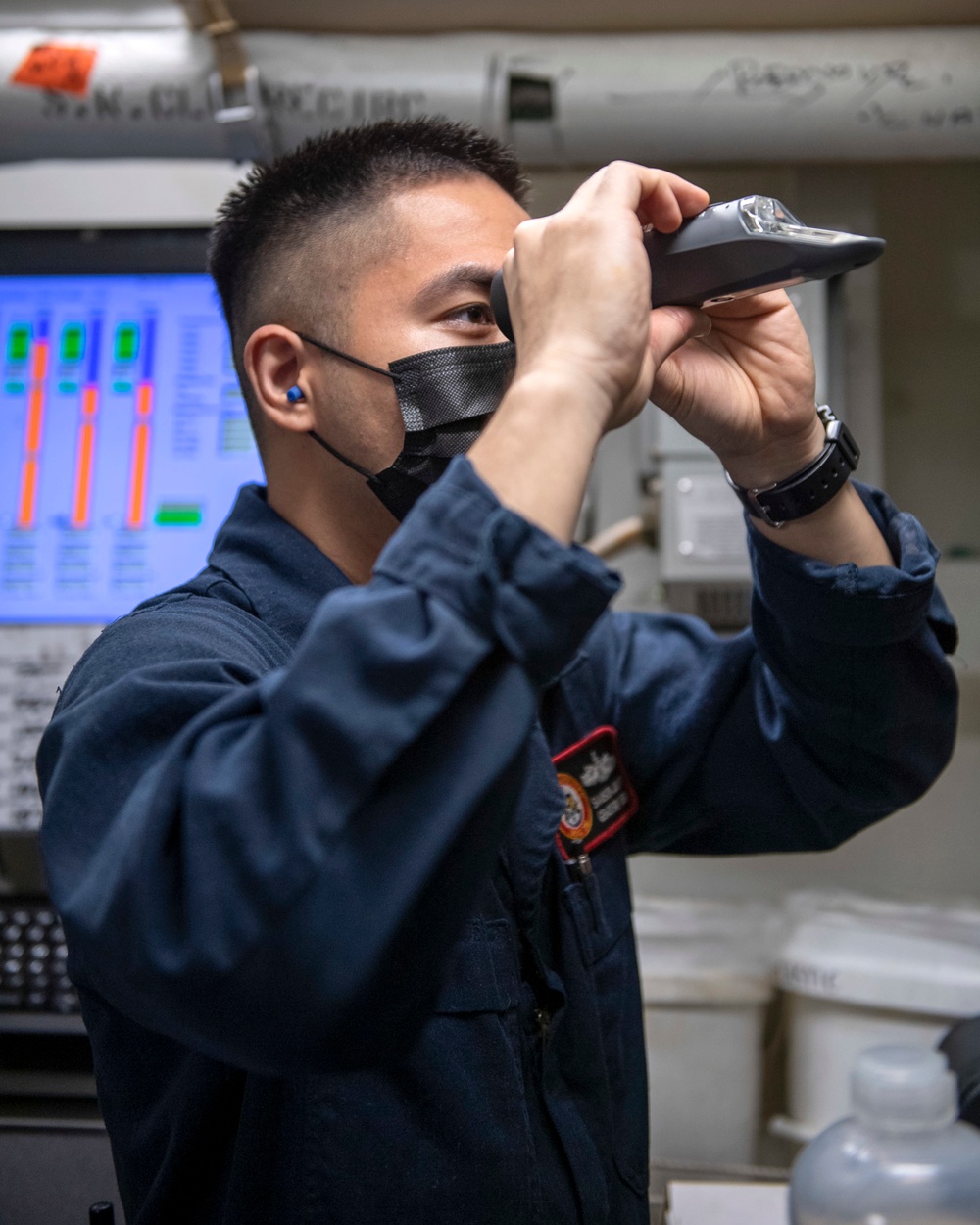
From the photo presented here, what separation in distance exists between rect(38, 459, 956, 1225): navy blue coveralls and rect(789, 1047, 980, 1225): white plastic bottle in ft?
0.87

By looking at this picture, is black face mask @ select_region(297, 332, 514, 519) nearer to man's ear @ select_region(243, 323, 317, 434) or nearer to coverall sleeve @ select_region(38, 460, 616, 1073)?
man's ear @ select_region(243, 323, 317, 434)

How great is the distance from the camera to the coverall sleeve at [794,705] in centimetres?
101

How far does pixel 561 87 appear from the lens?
1.40m

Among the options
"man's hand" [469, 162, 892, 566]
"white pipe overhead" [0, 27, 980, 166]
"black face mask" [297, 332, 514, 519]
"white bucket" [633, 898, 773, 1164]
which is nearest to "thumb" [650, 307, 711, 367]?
"man's hand" [469, 162, 892, 566]

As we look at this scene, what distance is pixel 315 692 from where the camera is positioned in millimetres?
572

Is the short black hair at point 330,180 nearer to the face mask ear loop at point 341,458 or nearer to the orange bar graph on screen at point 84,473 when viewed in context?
the face mask ear loop at point 341,458

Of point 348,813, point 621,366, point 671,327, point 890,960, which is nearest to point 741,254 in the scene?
point 671,327

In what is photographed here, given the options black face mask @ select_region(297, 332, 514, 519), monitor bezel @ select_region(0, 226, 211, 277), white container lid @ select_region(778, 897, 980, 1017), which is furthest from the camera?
monitor bezel @ select_region(0, 226, 211, 277)

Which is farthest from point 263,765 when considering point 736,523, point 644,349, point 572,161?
point 572,161

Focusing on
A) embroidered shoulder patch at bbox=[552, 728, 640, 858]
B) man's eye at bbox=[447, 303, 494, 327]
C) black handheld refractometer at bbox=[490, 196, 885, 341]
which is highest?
black handheld refractometer at bbox=[490, 196, 885, 341]

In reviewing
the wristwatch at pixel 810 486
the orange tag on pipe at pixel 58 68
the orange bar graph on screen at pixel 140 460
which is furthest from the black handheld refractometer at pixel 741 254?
the orange bar graph on screen at pixel 140 460

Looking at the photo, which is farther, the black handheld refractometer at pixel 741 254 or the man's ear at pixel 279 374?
the man's ear at pixel 279 374

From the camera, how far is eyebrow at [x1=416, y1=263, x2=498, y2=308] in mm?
1011

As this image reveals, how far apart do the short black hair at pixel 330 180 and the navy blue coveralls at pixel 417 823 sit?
0.95ft
